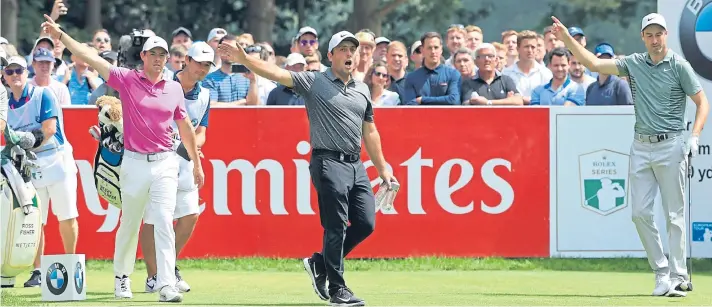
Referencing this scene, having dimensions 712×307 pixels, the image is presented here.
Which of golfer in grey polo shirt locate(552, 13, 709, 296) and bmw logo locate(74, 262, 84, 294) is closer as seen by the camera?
bmw logo locate(74, 262, 84, 294)

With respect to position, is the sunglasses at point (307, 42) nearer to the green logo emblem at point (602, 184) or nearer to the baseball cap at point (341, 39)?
the green logo emblem at point (602, 184)

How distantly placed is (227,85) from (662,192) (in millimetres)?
5553

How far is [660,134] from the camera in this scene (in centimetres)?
1295

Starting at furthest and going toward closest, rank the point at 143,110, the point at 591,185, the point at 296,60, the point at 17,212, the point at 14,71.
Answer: the point at 296,60 < the point at 591,185 < the point at 14,71 < the point at 17,212 < the point at 143,110

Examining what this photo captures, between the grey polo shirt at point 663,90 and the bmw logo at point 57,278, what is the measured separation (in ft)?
15.5

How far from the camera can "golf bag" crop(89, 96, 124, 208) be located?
42.3 feet

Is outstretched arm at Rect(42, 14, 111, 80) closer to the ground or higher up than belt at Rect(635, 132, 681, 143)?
higher up

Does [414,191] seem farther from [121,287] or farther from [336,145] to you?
[336,145]

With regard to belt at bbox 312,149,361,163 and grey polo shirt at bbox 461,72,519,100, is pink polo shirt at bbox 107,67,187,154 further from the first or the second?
grey polo shirt at bbox 461,72,519,100

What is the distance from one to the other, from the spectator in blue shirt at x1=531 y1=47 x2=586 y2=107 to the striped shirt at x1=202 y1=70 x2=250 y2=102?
10.1 ft

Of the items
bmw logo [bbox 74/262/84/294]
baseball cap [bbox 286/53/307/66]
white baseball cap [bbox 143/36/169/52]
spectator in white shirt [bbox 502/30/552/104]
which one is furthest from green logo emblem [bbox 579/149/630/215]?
bmw logo [bbox 74/262/84/294]

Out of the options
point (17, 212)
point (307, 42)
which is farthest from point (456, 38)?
point (17, 212)

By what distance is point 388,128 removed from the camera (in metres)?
16.1

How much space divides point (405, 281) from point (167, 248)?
9.69 feet
